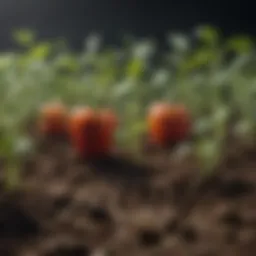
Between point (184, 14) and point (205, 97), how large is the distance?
0.26 metres

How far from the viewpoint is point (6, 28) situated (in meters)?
1.41

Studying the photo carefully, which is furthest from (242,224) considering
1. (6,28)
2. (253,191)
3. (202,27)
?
(6,28)

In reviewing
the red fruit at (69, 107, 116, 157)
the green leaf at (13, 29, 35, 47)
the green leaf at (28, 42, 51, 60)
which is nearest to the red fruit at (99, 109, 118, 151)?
the red fruit at (69, 107, 116, 157)

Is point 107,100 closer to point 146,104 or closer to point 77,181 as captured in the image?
point 146,104

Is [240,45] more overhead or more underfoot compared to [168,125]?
more overhead

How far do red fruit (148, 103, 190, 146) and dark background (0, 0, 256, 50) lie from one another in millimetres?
313

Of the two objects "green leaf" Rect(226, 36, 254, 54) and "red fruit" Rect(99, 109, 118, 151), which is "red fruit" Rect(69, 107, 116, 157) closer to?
"red fruit" Rect(99, 109, 118, 151)

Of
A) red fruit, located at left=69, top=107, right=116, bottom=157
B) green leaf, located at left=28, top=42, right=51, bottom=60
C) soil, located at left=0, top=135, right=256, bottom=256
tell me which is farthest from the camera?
green leaf, located at left=28, top=42, right=51, bottom=60

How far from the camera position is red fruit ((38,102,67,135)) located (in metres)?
1.22

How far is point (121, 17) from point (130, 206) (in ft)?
1.86

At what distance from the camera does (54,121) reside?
122cm

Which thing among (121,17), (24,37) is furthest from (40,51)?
(121,17)

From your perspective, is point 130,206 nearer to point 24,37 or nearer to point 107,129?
point 107,129

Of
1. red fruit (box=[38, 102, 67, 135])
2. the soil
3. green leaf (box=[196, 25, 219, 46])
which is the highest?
green leaf (box=[196, 25, 219, 46])
